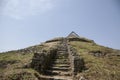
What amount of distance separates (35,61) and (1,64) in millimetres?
4706

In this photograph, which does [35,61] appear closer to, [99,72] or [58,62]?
[58,62]

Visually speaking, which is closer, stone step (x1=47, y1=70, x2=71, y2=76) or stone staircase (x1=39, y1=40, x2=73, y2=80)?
stone staircase (x1=39, y1=40, x2=73, y2=80)

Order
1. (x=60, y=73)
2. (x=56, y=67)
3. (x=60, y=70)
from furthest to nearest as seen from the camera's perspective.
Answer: (x=56, y=67) < (x=60, y=70) < (x=60, y=73)

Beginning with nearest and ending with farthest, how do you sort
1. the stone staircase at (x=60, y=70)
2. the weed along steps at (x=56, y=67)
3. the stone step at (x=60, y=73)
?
the stone staircase at (x=60, y=70)
the weed along steps at (x=56, y=67)
the stone step at (x=60, y=73)

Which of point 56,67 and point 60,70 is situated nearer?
point 60,70

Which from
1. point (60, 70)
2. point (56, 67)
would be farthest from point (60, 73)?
point (56, 67)

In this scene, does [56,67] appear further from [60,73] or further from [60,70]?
[60,73]

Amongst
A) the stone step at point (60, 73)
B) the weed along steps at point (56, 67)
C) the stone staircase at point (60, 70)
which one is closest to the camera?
the stone staircase at point (60, 70)

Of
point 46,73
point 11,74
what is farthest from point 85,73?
point 11,74

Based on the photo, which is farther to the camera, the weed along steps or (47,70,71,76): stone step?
(47,70,71,76): stone step

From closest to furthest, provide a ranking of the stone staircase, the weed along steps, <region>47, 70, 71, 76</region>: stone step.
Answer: the stone staircase, the weed along steps, <region>47, 70, 71, 76</region>: stone step

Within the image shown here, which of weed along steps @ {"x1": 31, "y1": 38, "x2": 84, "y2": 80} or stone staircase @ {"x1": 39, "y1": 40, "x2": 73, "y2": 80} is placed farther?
weed along steps @ {"x1": 31, "y1": 38, "x2": 84, "y2": 80}

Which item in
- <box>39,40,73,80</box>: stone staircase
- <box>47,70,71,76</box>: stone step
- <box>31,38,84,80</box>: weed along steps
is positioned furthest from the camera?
<box>47,70,71,76</box>: stone step

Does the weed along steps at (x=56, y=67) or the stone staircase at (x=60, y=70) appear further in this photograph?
the weed along steps at (x=56, y=67)
